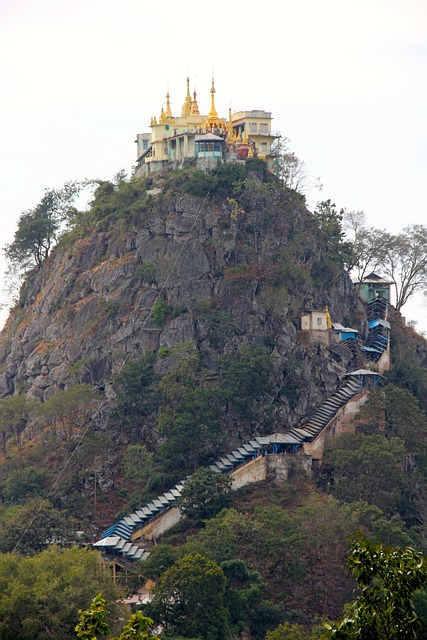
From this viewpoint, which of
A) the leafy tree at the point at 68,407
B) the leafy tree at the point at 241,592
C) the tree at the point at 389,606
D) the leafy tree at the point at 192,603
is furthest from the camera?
the leafy tree at the point at 68,407

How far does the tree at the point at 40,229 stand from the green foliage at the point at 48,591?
29921 millimetres

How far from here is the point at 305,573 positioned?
52.0 m

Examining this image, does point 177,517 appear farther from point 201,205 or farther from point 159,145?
point 159,145

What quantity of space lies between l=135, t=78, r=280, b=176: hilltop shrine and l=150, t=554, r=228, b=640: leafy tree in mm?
27498

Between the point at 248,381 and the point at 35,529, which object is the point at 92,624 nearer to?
the point at 35,529

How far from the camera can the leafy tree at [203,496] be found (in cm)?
5531

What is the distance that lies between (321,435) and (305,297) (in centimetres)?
857

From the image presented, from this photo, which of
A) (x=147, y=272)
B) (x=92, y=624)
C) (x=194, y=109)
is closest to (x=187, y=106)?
(x=194, y=109)

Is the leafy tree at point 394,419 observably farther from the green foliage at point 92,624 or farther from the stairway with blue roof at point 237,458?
the green foliage at point 92,624

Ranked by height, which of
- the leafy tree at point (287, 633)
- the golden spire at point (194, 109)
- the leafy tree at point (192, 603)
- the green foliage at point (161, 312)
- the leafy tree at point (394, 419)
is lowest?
the leafy tree at point (287, 633)

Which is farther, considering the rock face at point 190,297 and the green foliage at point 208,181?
the green foliage at point 208,181

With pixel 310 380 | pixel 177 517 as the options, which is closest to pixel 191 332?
pixel 310 380

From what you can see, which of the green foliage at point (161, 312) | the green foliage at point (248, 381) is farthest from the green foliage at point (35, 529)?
the green foliage at point (161, 312)

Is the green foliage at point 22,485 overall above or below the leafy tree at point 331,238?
below
